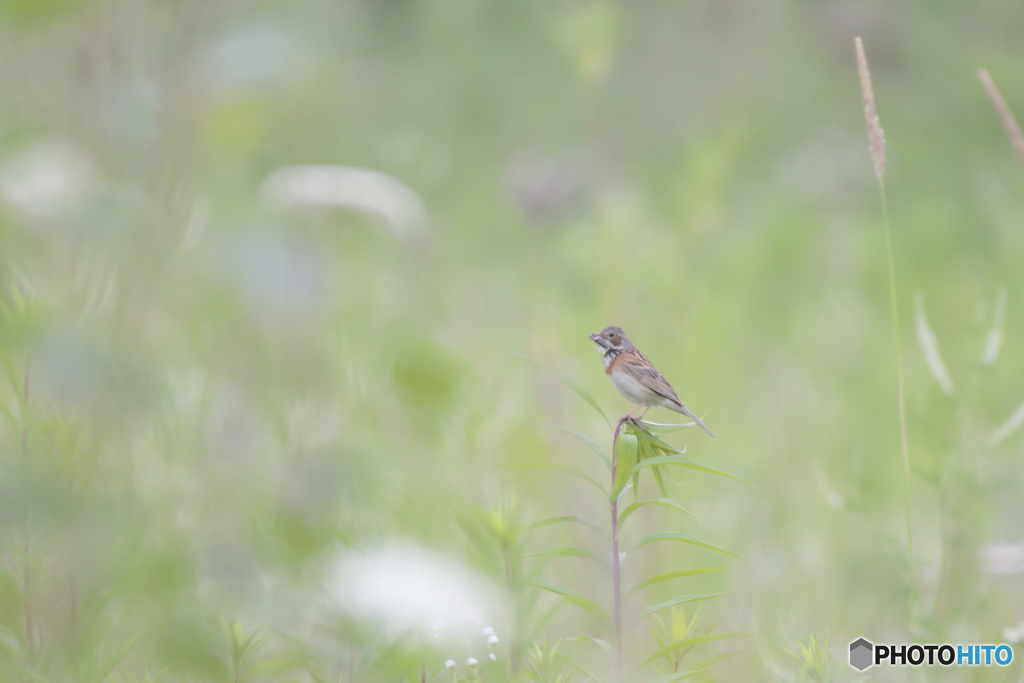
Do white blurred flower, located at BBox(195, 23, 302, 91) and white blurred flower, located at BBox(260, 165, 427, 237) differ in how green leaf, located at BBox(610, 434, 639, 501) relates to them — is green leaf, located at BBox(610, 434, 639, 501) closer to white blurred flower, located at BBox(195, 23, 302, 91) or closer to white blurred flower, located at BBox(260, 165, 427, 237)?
white blurred flower, located at BBox(195, 23, 302, 91)

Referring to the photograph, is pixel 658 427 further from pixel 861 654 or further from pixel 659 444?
pixel 861 654

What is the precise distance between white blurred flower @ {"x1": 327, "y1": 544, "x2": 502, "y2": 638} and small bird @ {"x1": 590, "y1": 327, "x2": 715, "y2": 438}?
0.75 feet

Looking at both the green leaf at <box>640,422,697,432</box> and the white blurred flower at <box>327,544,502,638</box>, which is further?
the green leaf at <box>640,422,697,432</box>

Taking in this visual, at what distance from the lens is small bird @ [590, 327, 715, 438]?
1.93ft

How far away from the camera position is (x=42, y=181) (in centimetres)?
36

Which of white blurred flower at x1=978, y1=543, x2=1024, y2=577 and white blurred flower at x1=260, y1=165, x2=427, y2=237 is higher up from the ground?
white blurred flower at x1=260, y1=165, x2=427, y2=237

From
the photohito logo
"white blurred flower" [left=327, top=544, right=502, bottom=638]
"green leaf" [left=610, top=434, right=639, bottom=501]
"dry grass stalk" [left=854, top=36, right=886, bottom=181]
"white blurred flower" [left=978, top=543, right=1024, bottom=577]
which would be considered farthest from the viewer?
"white blurred flower" [left=978, top=543, right=1024, bottom=577]

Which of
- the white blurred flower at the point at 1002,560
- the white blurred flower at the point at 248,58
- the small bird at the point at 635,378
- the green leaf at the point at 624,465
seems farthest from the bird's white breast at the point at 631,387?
the white blurred flower at the point at 1002,560

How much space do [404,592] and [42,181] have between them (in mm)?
256

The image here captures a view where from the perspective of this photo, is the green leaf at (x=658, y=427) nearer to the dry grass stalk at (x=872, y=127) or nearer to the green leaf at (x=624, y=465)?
the green leaf at (x=624, y=465)

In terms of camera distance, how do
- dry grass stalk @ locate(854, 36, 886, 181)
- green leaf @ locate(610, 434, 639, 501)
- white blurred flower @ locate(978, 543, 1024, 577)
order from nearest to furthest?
green leaf @ locate(610, 434, 639, 501), dry grass stalk @ locate(854, 36, 886, 181), white blurred flower @ locate(978, 543, 1024, 577)

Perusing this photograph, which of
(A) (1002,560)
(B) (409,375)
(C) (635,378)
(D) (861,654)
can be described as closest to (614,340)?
(C) (635,378)

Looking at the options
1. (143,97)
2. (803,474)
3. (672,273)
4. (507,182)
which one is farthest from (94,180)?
(803,474)

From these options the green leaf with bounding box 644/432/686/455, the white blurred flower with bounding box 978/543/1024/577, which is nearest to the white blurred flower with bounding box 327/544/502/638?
the green leaf with bounding box 644/432/686/455
